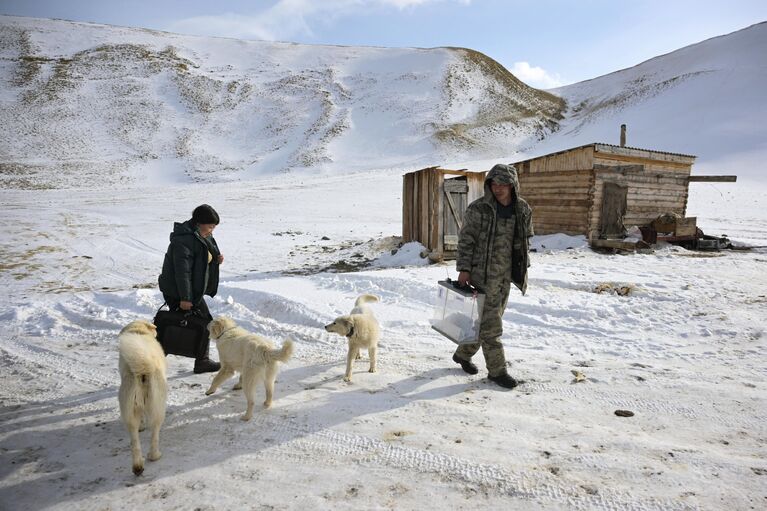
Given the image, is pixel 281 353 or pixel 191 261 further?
pixel 191 261

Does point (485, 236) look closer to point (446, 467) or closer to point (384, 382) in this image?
point (384, 382)

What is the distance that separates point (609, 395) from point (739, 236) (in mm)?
18036

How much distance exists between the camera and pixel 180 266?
4320 millimetres

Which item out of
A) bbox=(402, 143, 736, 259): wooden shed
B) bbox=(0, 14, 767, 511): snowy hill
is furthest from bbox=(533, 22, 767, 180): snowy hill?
bbox=(0, 14, 767, 511): snowy hill

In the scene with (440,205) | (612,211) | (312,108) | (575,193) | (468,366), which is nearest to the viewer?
(468,366)

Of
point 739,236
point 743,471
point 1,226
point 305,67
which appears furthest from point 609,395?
point 305,67

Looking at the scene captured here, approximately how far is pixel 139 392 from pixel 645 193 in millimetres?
18773

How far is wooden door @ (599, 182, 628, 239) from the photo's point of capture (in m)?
15.5

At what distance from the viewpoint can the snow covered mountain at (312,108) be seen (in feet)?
142

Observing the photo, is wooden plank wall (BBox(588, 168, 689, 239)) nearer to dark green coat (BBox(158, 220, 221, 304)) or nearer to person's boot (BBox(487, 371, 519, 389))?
person's boot (BBox(487, 371, 519, 389))

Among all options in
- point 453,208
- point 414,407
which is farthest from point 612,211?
point 414,407

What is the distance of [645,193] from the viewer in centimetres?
1689

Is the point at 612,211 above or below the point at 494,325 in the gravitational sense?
above

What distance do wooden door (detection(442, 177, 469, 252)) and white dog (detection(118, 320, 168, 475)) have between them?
10.7 meters
